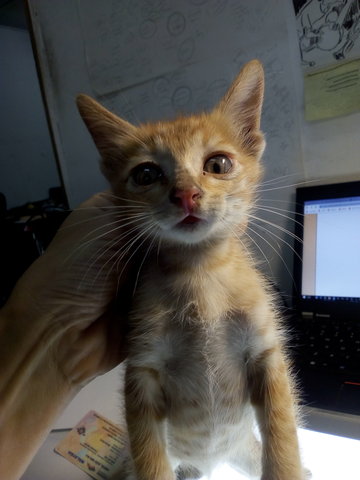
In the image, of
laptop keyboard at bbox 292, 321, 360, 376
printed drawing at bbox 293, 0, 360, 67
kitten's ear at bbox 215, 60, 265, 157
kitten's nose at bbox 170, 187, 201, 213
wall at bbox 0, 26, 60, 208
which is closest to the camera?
kitten's nose at bbox 170, 187, 201, 213

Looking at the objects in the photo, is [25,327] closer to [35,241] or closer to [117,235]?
[117,235]

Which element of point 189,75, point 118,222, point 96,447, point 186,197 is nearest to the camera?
point 186,197

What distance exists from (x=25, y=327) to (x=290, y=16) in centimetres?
102

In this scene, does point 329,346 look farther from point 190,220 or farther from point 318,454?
point 190,220

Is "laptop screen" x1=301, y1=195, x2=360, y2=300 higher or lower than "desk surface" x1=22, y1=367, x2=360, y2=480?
higher

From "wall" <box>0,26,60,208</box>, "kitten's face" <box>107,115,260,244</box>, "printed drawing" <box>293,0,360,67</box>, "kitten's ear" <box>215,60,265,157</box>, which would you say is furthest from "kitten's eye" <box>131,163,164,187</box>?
"wall" <box>0,26,60,208</box>

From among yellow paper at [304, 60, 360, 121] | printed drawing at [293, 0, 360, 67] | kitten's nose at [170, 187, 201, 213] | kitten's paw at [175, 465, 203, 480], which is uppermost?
printed drawing at [293, 0, 360, 67]

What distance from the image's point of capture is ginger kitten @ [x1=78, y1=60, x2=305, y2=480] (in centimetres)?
49

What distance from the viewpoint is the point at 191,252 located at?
56 centimetres

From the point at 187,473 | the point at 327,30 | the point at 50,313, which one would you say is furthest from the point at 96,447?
the point at 327,30

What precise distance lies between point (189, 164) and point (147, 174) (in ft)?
0.22

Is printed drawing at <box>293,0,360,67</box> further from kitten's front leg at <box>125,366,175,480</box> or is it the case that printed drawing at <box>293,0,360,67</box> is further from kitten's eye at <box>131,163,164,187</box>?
kitten's front leg at <box>125,366,175,480</box>

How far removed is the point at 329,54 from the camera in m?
0.99

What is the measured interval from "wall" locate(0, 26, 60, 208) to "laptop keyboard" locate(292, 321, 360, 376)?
1.84 meters
